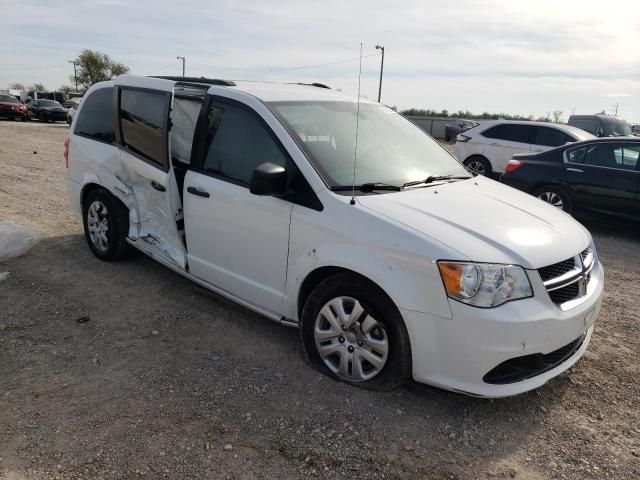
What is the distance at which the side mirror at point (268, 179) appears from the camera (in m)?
3.11

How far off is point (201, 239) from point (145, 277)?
1271mm

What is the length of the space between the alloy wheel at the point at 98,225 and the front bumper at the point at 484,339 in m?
3.46

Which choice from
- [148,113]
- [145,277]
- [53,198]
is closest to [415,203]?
[148,113]

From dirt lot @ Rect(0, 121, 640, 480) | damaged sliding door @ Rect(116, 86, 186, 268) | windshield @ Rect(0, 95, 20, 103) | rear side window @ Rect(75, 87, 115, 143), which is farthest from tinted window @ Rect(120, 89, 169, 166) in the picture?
windshield @ Rect(0, 95, 20, 103)

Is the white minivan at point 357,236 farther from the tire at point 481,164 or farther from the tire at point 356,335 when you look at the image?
the tire at point 481,164

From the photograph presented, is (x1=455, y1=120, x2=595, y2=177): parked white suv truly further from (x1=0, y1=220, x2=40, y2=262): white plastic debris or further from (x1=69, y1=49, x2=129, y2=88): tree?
(x1=69, y1=49, x2=129, y2=88): tree

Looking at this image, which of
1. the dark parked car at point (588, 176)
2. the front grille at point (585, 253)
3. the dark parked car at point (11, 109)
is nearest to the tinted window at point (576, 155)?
the dark parked car at point (588, 176)

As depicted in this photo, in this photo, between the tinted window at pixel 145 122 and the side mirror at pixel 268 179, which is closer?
the side mirror at pixel 268 179

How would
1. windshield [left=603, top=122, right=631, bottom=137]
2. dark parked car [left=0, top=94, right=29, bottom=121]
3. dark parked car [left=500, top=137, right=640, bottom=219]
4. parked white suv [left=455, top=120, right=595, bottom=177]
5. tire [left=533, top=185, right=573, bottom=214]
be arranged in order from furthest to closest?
dark parked car [left=0, top=94, right=29, bottom=121]
windshield [left=603, top=122, right=631, bottom=137]
parked white suv [left=455, top=120, right=595, bottom=177]
tire [left=533, top=185, right=573, bottom=214]
dark parked car [left=500, top=137, right=640, bottom=219]

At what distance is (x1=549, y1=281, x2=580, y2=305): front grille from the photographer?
2889 mm

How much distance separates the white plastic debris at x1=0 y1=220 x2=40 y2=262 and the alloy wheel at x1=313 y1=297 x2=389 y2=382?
3.76m

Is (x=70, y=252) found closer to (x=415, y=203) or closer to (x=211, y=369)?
(x=211, y=369)

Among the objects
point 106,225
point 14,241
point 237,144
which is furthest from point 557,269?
point 14,241

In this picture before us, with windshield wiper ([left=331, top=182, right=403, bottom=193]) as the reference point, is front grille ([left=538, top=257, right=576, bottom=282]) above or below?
below
